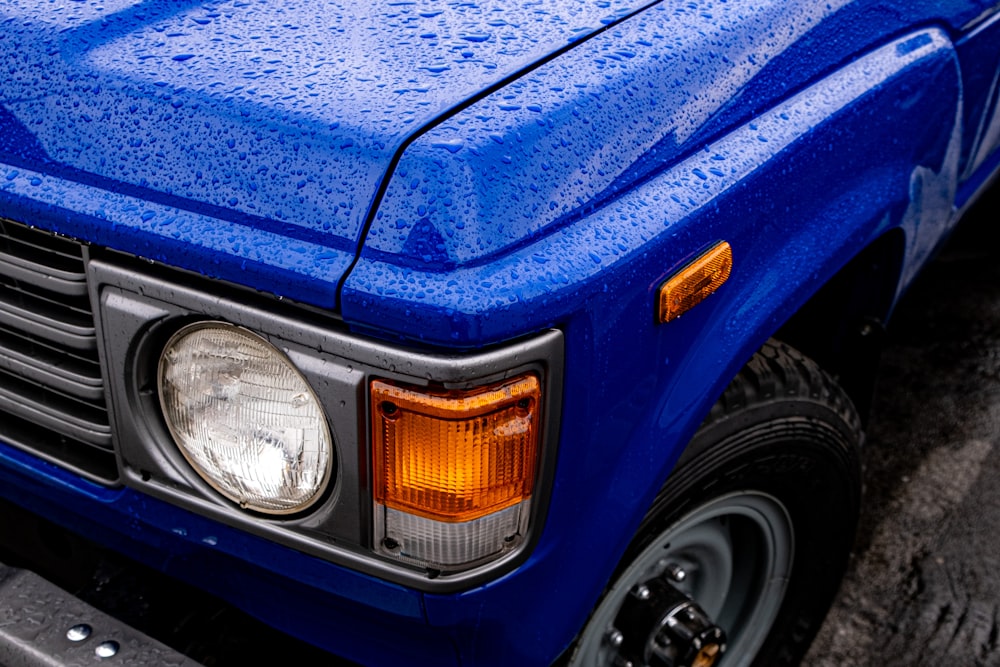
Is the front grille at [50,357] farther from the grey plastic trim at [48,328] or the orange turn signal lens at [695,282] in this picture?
the orange turn signal lens at [695,282]

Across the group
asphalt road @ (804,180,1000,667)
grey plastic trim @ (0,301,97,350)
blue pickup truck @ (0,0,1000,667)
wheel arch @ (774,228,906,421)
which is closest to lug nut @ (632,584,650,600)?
blue pickup truck @ (0,0,1000,667)

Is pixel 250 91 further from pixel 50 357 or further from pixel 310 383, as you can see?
pixel 50 357

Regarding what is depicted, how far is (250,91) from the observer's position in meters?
1.20

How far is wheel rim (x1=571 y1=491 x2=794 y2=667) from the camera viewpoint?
161 centimetres

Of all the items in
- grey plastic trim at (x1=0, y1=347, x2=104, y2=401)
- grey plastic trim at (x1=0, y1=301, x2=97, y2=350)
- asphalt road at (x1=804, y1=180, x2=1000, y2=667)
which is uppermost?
grey plastic trim at (x1=0, y1=301, x2=97, y2=350)

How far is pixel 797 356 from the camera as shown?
182 centimetres

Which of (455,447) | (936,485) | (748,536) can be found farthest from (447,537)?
(936,485)

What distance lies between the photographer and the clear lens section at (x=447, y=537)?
1154 millimetres

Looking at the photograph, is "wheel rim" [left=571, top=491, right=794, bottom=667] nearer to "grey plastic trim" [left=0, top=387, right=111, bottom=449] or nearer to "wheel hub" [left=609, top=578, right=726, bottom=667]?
"wheel hub" [left=609, top=578, right=726, bottom=667]

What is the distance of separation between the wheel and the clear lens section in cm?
36

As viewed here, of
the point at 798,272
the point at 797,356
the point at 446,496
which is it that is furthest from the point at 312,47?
the point at 797,356

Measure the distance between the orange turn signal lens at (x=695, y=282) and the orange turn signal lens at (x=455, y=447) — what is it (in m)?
0.23

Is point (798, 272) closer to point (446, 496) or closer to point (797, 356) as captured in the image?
point (797, 356)

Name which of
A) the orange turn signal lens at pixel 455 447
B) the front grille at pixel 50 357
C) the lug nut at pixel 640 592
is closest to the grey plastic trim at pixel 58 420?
the front grille at pixel 50 357
